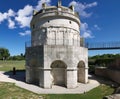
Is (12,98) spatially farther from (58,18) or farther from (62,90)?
(58,18)

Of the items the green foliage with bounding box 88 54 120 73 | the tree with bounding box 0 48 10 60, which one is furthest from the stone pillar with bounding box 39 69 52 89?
the tree with bounding box 0 48 10 60

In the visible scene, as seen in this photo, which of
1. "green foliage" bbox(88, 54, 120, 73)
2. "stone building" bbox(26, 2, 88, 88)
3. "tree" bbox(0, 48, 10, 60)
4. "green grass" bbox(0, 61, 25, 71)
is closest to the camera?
"stone building" bbox(26, 2, 88, 88)

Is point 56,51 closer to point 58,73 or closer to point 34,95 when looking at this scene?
point 58,73

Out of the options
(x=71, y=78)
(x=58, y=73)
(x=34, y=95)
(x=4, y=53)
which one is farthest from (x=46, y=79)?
(x=4, y=53)

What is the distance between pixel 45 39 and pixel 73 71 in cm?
562

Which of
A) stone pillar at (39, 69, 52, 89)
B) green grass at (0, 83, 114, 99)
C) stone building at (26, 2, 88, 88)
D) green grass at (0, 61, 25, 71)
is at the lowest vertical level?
green grass at (0, 83, 114, 99)

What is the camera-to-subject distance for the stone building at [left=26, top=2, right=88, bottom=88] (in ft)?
59.6

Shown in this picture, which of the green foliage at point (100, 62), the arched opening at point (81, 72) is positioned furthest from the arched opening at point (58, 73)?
the green foliage at point (100, 62)

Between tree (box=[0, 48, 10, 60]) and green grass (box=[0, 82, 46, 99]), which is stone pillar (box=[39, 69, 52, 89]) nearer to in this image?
green grass (box=[0, 82, 46, 99])

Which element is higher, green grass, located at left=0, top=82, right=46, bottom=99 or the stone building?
the stone building

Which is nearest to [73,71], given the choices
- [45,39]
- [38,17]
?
[45,39]

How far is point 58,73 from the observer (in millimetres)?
19594

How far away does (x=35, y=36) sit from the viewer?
2191 centimetres

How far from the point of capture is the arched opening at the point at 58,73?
19.5m
